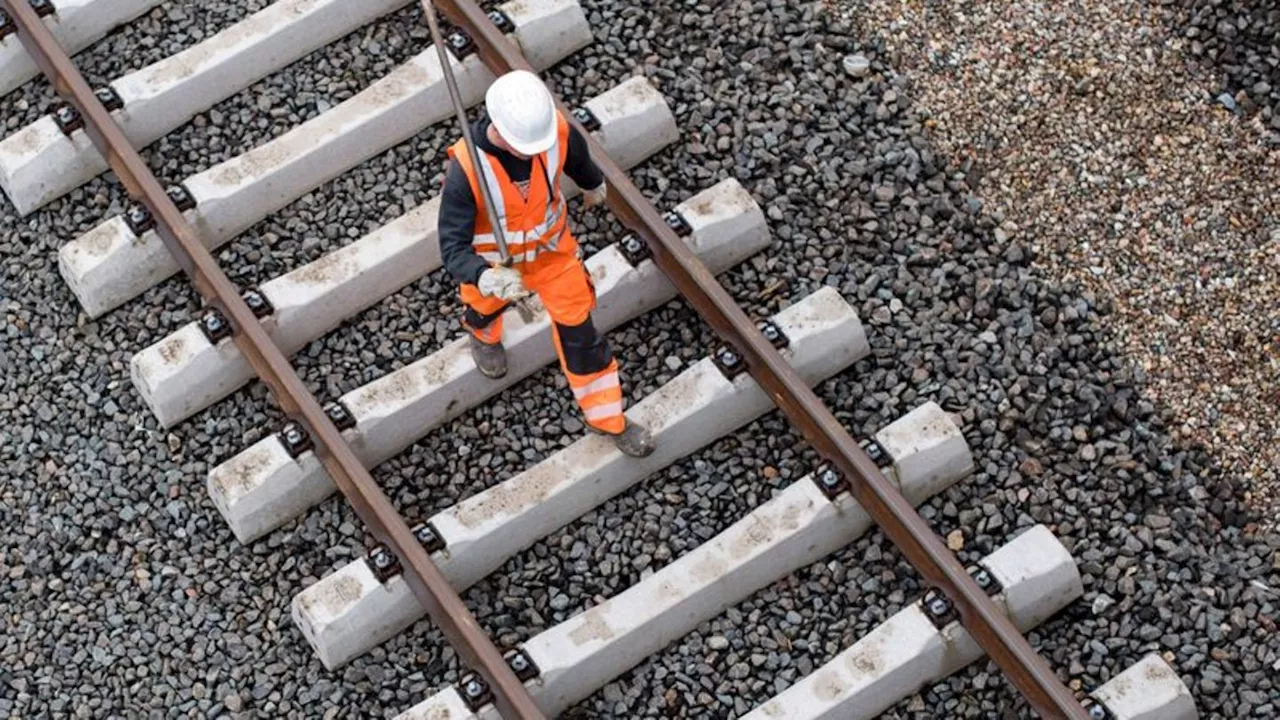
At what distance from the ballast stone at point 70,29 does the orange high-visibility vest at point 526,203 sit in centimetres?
239

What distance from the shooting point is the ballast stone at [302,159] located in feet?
28.8

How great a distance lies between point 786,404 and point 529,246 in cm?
128

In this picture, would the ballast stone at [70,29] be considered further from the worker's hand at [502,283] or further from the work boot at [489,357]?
the worker's hand at [502,283]

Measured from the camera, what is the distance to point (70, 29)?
9359 mm

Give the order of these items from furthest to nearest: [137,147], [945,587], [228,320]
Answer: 1. [137,147]
2. [228,320]
3. [945,587]

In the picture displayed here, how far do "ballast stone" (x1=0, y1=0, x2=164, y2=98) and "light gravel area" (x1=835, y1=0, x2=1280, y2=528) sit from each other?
3.39m

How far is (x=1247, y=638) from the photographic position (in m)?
8.09

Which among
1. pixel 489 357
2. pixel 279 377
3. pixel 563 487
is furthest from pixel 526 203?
pixel 279 377

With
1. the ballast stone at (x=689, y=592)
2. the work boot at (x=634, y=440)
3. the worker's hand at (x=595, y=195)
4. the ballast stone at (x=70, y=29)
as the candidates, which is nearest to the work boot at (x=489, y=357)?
the work boot at (x=634, y=440)

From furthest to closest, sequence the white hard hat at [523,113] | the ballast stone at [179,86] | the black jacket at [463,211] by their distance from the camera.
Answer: the ballast stone at [179,86] < the black jacket at [463,211] < the white hard hat at [523,113]

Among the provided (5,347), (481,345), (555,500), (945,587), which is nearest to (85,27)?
(5,347)

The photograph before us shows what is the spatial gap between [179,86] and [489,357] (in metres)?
1.99

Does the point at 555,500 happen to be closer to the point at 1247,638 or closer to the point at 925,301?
the point at 925,301

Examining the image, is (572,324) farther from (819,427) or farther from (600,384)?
(819,427)
